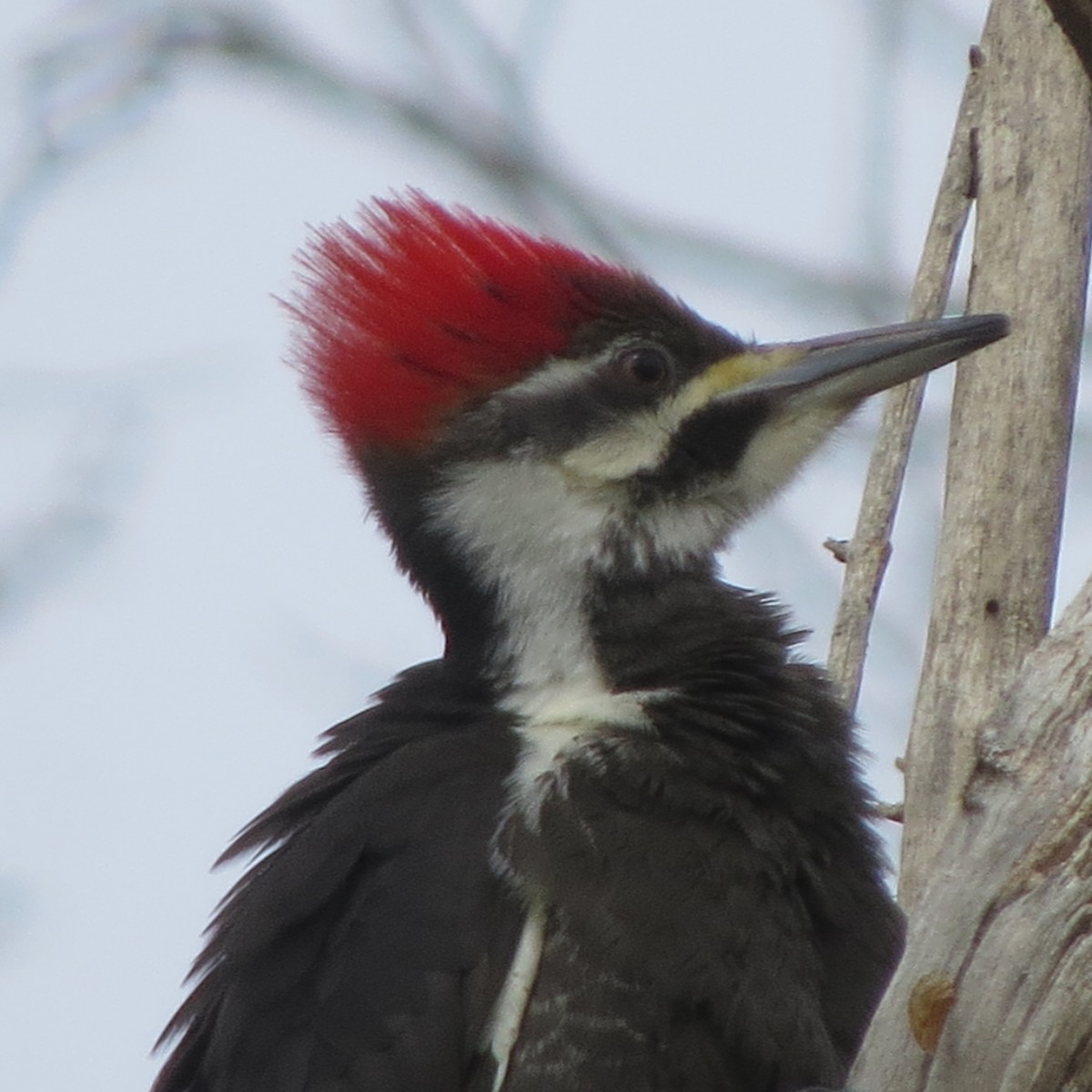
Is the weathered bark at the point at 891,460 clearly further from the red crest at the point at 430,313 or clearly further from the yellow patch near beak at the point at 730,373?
the red crest at the point at 430,313

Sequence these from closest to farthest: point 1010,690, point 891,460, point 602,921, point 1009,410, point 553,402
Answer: point 1010,690
point 602,921
point 1009,410
point 891,460
point 553,402

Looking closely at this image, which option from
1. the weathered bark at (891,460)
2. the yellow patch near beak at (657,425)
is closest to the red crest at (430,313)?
the yellow patch near beak at (657,425)

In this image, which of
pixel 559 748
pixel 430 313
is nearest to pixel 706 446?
pixel 430 313

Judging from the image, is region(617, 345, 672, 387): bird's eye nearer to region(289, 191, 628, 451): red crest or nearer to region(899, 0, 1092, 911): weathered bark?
region(289, 191, 628, 451): red crest

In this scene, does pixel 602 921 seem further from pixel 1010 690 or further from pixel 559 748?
pixel 1010 690

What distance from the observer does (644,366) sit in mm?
4332

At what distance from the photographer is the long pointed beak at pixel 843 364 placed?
162 inches

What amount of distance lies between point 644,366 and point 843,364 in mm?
447

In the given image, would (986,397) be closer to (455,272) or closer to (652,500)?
(652,500)

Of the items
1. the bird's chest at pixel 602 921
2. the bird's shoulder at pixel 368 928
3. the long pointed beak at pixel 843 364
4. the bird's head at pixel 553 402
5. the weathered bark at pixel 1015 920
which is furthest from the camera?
the bird's head at pixel 553 402

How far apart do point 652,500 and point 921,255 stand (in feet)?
2.67

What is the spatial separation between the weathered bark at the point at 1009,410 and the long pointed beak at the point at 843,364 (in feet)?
0.41

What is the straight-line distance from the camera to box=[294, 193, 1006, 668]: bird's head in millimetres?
4238

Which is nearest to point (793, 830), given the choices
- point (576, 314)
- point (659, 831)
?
point (659, 831)
